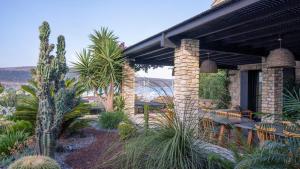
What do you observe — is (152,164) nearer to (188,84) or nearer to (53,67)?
(53,67)

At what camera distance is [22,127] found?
5.11 meters

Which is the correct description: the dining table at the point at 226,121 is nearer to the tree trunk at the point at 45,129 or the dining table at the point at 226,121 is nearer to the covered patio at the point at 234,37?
the covered patio at the point at 234,37

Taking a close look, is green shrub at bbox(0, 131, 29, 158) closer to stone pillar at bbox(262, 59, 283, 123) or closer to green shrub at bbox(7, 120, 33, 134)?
green shrub at bbox(7, 120, 33, 134)

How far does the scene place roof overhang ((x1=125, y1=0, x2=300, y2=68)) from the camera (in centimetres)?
403

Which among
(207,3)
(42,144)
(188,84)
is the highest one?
(207,3)

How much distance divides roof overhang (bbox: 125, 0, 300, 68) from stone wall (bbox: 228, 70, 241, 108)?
3818 millimetres

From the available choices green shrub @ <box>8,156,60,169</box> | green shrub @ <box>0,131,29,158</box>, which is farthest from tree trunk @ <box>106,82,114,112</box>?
green shrub @ <box>8,156,60,169</box>

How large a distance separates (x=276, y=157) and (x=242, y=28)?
3.78 m

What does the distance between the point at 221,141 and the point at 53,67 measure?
259cm

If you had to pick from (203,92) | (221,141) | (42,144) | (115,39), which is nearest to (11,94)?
(115,39)

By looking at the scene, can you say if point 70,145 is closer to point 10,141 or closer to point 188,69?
point 10,141

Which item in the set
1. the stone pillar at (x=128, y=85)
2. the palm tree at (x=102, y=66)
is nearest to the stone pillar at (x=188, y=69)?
the palm tree at (x=102, y=66)

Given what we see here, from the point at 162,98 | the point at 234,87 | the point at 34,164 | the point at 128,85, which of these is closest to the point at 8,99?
the point at 128,85

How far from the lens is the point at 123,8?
11.5 meters
